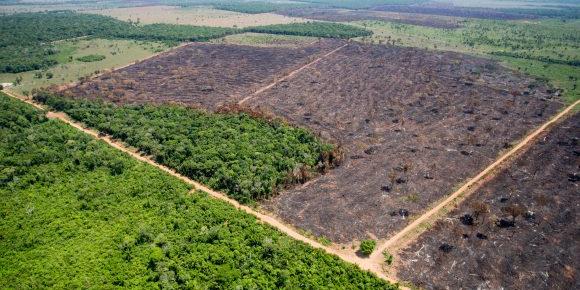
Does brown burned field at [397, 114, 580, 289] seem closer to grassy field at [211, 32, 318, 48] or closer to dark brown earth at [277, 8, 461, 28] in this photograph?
grassy field at [211, 32, 318, 48]

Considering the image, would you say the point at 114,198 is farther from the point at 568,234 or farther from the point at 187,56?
the point at 187,56

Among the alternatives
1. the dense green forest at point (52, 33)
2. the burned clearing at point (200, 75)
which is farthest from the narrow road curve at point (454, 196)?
the dense green forest at point (52, 33)

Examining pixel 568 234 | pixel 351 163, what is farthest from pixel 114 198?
pixel 568 234

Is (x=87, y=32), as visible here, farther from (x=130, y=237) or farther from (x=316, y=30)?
(x=130, y=237)

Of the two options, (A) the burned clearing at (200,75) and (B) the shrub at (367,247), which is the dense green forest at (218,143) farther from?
(B) the shrub at (367,247)

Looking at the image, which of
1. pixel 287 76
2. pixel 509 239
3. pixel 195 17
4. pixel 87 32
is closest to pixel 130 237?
pixel 509 239

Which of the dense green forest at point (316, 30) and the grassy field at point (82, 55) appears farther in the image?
the dense green forest at point (316, 30)

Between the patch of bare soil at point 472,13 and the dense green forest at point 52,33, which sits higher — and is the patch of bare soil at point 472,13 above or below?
above
